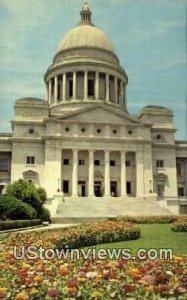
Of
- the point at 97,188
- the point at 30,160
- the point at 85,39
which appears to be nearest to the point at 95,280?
the point at 97,188

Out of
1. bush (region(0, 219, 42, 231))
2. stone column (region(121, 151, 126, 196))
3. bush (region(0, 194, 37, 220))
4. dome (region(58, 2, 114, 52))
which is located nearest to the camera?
bush (region(0, 219, 42, 231))

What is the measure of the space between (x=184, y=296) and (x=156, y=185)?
2154 inches

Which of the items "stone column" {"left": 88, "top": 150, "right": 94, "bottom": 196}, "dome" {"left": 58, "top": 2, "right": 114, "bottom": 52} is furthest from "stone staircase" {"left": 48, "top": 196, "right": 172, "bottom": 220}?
"dome" {"left": 58, "top": 2, "right": 114, "bottom": 52}

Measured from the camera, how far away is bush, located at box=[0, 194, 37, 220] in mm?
34281

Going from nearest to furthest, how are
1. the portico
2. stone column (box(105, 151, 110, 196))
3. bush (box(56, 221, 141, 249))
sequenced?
bush (box(56, 221, 141, 249)), stone column (box(105, 151, 110, 196)), the portico

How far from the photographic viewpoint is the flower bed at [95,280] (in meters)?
6.00

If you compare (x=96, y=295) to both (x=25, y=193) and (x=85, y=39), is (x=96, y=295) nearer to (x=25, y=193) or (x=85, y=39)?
(x=25, y=193)

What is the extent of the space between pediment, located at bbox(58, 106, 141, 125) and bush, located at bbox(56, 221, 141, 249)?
39.4 m

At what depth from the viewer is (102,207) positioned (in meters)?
47.9

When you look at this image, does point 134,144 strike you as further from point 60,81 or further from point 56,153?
point 60,81

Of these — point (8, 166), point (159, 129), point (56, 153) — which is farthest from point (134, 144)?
point (8, 166)

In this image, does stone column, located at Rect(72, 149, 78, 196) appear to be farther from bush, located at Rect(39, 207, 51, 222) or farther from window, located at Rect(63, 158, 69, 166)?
bush, located at Rect(39, 207, 51, 222)

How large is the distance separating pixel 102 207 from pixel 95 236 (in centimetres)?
3165

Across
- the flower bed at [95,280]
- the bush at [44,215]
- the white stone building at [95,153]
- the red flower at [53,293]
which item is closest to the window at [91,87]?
the white stone building at [95,153]
